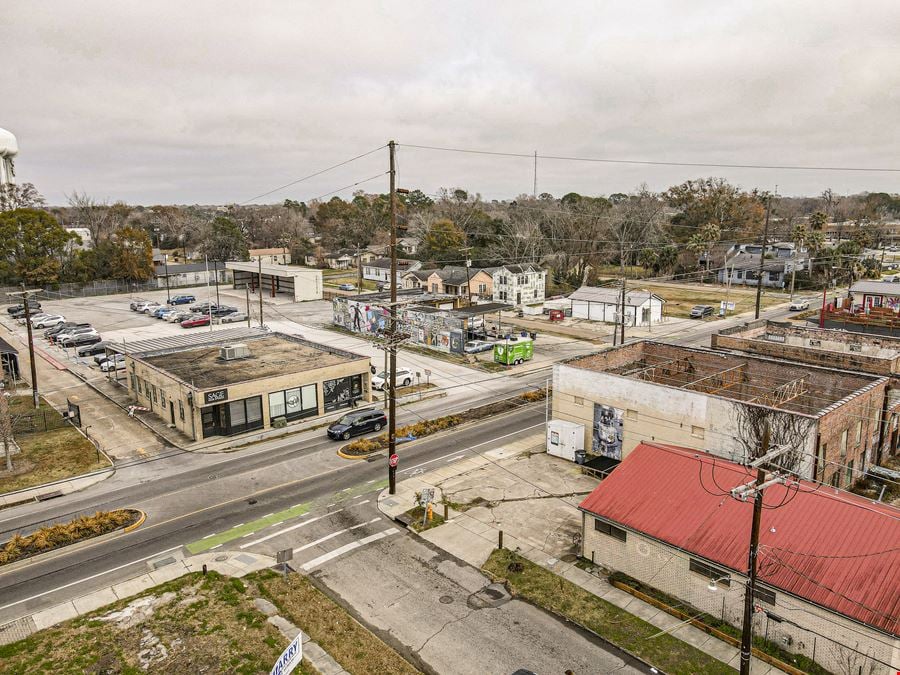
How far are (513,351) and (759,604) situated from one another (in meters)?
36.0

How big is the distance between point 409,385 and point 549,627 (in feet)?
99.2

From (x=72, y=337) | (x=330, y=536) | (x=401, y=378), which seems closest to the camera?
(x=330, y=536)

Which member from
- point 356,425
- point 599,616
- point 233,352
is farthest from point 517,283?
point 599,616

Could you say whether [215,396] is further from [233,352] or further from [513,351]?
[513,351]

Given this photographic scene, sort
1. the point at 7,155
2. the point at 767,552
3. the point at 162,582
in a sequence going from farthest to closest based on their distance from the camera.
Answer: the point at 7,155 → the point at 162,582 → the point at 767,552

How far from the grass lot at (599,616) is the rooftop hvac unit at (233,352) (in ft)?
91.4

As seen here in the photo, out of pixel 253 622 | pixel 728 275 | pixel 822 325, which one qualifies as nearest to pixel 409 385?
pixel 253 622

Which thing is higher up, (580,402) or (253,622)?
(580,402)

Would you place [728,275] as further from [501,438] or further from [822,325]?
[501,438]

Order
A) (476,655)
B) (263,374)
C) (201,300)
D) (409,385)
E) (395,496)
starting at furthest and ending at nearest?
(201,300), (409,385), (263,374), (395,496), (476,655)

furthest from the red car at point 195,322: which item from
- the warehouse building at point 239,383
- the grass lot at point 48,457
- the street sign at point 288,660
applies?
the street sign at point 288,660

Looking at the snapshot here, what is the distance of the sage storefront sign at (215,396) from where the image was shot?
34.9m

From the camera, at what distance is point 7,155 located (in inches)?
4988

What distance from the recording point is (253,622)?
1869cm
